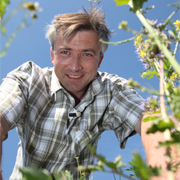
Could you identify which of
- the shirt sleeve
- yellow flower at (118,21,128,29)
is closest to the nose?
the shirt sleeve

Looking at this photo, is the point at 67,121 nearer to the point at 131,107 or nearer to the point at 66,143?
the point at 66,143

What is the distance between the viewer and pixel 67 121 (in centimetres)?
195

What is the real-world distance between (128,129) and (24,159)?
1058 millimetres

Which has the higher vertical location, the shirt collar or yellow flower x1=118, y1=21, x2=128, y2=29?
the shirt collar

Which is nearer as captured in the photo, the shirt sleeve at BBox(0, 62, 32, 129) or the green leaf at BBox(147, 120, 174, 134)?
the green leaf at BBox(147, 120, 174, 134)

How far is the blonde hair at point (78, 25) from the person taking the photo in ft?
6.97

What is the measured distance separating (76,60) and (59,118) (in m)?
0.67

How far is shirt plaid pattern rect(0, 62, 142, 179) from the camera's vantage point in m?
1.80

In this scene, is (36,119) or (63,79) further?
(63,79)

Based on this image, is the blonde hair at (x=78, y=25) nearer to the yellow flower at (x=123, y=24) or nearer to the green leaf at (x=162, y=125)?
the yellow flower at (x=123, y=24)

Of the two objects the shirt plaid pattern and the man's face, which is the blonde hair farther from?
the shirt plaid pattern

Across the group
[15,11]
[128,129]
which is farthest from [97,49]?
[15,11]

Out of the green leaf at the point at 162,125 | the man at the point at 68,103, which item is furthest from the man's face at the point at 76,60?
the green leaf at the point at 162,125

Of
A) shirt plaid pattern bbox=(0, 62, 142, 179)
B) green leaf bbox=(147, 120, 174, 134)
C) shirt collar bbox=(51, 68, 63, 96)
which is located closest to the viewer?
green leaf bbox=(147, 120, 174, 134)
